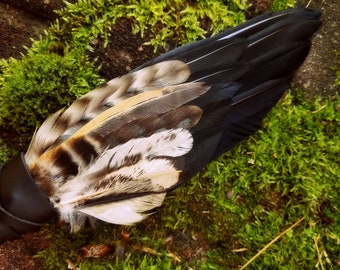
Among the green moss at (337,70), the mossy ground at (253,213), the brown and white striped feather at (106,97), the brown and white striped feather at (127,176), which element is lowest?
the mossy ground at (253,213)

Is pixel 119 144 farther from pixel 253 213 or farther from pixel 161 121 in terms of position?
pixel 253 213

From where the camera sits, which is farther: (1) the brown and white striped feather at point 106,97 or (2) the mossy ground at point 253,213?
(2) the mossy ground at point 253,213

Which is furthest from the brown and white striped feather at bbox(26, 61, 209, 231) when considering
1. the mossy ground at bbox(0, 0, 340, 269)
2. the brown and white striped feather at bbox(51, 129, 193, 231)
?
the mossy ground at bbox(0, 0, 340, 269)

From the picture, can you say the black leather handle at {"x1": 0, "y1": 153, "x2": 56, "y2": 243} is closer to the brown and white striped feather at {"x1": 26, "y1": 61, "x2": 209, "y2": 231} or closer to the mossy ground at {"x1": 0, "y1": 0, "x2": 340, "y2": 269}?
the brown and white striped feather at {"x1": 26, "y1": 61, "x2": 209, "y2": 231}

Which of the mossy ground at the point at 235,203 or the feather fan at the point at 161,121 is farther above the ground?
the feather fan at the point at 161,121

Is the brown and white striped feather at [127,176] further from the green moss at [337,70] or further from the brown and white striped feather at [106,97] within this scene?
the green moss at [337,70]

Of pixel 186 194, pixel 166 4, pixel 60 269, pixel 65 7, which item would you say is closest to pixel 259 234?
pixel 186 194

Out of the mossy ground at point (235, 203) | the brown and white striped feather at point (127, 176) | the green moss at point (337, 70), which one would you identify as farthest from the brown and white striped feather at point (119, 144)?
the green moss at point (337, 70)

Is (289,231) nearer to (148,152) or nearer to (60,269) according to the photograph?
(148,152)
